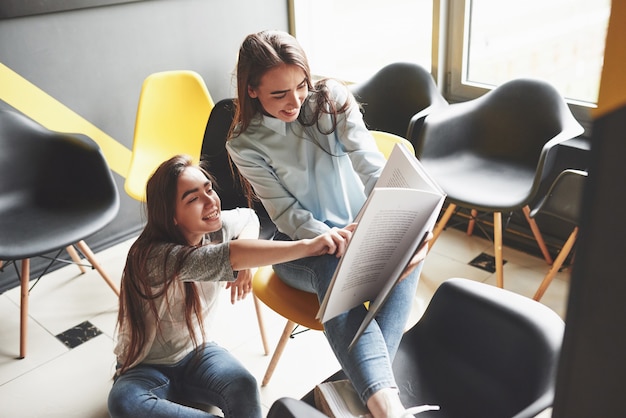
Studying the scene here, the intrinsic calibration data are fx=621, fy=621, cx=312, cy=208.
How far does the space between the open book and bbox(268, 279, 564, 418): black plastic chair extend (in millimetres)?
161

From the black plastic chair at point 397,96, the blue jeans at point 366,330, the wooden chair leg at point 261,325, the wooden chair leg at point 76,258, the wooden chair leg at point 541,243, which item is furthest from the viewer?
the black plastic chair at point 397,96

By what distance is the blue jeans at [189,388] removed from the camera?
5.31 ft

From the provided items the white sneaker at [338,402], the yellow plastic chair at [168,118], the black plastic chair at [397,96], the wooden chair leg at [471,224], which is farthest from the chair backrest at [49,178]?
the wooden chair leg at [471,224]

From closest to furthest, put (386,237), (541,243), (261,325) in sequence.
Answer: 1. (386,237)
2. (261,325)
3. (541,243)

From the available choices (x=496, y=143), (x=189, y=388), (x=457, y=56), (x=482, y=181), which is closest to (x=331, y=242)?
(x=189, y=388)

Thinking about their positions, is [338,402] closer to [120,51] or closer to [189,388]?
[189,388]

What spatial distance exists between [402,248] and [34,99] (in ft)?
7.01

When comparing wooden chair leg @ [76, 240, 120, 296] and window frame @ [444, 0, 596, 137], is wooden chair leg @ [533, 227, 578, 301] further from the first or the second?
wooden chair leg @ [76, 240, 120, 296]

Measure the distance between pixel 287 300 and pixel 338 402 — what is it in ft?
1.68

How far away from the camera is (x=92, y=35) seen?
2.95 metres

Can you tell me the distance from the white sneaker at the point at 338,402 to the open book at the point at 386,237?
0.11 metres

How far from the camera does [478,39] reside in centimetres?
301

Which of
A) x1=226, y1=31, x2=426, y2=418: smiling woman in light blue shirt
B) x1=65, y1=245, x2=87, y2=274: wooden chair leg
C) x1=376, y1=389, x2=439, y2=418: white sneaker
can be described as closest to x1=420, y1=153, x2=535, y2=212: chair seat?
x1=226, y1=31, x2=426, y2=418: smiling woman in light blue shirt

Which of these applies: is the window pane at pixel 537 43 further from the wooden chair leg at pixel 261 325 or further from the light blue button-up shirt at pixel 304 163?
the wooden chair leg at pixel 261 325
